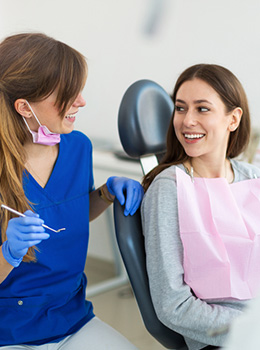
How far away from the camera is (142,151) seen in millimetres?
1505

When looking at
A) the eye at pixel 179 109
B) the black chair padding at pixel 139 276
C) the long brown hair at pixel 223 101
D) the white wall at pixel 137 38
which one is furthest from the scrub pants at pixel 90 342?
the white wall at pixel 137 38

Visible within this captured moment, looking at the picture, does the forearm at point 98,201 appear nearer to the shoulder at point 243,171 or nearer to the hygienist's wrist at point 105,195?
the hygienist's wrist at point 105,195

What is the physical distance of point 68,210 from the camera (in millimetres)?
1383

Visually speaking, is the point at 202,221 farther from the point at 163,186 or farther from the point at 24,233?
the point at 24,233

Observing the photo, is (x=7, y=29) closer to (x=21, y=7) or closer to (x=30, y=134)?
(x=21, y=7)

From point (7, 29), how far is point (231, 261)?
2648 mm

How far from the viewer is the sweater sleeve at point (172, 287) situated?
114 centimetres

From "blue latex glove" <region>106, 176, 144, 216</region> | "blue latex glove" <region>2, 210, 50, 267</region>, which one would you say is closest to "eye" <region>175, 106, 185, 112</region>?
"blue latex glove" <region>106, 176, 144, 216</region>

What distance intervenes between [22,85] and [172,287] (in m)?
0.65

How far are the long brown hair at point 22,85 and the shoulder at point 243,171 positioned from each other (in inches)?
21.6

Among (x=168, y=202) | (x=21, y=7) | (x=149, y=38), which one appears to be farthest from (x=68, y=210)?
(x=21, y=7)

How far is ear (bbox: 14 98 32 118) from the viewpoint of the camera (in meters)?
1.26

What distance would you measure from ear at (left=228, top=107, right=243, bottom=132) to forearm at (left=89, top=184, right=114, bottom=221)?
16.7 inches

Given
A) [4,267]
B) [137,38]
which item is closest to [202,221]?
[4,267]
